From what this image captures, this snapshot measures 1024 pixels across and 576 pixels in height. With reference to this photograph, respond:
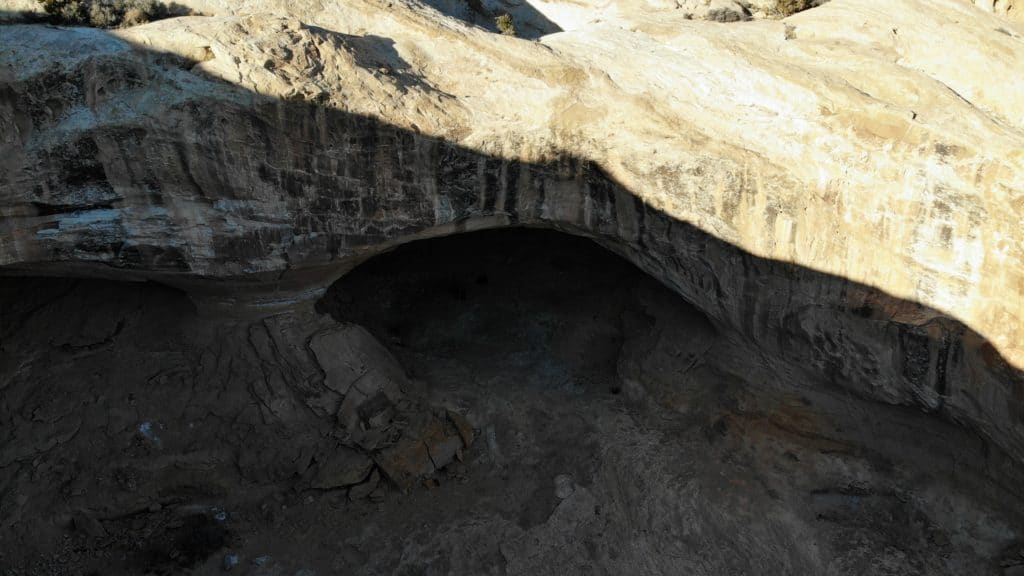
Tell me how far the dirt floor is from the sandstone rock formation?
773 millimetres

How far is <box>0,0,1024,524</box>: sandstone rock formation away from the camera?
19.6 feet

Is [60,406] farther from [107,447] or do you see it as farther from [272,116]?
[272,116]

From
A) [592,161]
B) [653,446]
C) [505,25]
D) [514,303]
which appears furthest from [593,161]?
[653,446]

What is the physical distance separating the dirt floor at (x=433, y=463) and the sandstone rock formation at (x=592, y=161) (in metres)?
0.77

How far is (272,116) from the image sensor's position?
6.40m

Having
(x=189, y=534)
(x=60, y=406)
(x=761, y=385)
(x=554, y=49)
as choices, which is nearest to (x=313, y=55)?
(x=554, y=49)

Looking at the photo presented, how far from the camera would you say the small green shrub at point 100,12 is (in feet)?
21.9

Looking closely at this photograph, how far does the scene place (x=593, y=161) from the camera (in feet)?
23.5

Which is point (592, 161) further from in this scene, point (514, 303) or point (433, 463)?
point (433, 463)

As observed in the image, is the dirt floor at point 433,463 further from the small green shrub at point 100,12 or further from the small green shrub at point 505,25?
the small green shrub at point 505,25

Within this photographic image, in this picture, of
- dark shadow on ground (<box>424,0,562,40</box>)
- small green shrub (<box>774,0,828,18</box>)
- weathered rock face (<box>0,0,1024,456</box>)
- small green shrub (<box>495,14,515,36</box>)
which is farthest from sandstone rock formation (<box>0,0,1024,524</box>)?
dark shadow on ground (<box>424,0,562,40</box>)

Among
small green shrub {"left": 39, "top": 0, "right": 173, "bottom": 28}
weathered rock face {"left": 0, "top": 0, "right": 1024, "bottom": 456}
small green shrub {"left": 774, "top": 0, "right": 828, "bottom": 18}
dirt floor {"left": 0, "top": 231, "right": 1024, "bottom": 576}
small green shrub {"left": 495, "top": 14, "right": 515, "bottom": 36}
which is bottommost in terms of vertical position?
dirt floor {"left": 0, "top": 231, "right": 1024, "bottom": 576}

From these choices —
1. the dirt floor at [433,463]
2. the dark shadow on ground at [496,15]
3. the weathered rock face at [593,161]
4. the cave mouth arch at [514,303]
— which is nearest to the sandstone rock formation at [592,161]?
the weathered rock face at [593,161]

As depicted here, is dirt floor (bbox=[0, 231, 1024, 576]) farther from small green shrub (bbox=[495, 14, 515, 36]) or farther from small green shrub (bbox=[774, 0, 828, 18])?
small green shrub (bbox=[495, 14, 515, 36])
